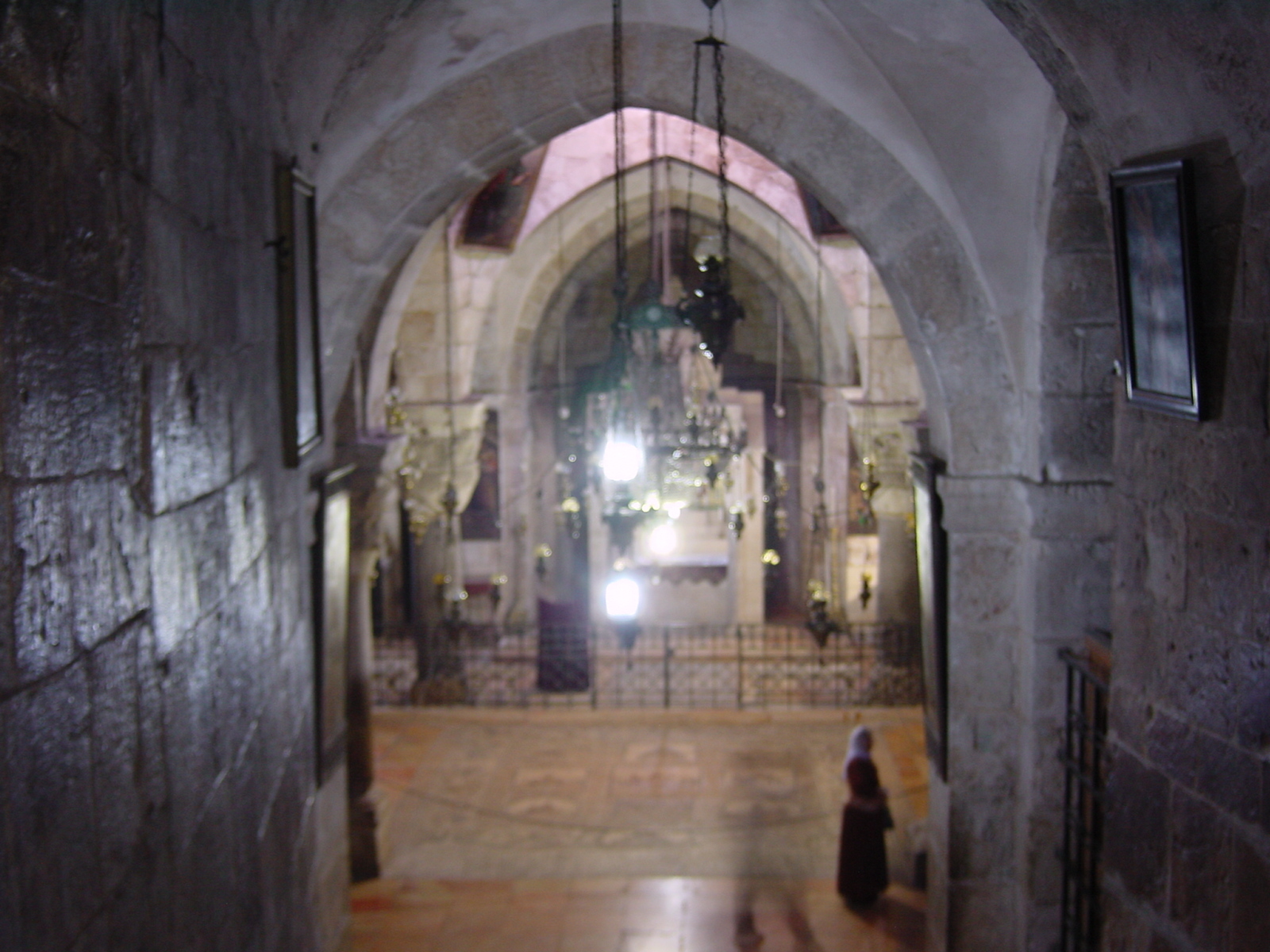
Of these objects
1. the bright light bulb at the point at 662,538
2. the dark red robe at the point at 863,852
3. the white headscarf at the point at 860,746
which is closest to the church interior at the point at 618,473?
the dark red robe at the point at 863,852

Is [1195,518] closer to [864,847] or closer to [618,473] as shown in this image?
[864,847]

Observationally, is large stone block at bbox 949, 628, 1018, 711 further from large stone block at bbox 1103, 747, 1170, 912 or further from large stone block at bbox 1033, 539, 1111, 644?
large stone block at bbox 1103, 747, 1170, 912

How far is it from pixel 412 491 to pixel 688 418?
10.9ft

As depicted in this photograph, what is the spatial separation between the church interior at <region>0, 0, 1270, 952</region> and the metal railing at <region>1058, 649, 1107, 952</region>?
36 mm

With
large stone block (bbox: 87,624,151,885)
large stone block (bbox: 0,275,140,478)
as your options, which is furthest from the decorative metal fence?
large stone block (bbox: 0,275,140,478)

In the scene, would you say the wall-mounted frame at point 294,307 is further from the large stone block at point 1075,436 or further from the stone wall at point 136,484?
the large stone block at point 1075,436

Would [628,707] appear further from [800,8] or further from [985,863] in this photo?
[800,8]

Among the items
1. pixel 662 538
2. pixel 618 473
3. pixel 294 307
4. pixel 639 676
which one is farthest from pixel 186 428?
pixel 639 676

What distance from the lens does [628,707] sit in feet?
35.4

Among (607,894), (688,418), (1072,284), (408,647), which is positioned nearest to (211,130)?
(1072,284)

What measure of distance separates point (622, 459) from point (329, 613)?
132 inches

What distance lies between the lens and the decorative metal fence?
36.3 feet

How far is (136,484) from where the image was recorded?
2145mm

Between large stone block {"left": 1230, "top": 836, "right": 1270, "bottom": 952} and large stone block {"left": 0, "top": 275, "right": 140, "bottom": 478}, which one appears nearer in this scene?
large stone block {"left": 0, "top": 275, "right": 140, "bottom": 478}
